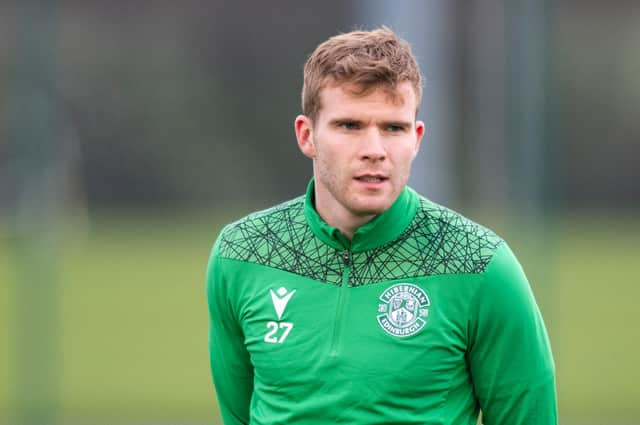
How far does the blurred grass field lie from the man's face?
12.6 feet

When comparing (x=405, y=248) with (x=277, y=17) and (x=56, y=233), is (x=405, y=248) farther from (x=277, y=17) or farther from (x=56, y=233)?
(x=277, y=17)

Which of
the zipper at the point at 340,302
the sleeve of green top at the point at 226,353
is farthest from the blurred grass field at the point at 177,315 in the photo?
the zipper at the point at 340,302

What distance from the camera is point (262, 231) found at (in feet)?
9.89

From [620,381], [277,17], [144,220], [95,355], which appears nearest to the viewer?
[620,381]

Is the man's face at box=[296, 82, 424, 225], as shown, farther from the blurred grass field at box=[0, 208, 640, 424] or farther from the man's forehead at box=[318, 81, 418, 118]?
the blurred grass field at box=[0, 208, 640, 424]

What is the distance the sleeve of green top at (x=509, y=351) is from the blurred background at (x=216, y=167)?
515cm

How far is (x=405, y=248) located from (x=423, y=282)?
0.11 metres

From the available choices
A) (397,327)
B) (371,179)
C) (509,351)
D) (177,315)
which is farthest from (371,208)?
(177,315)

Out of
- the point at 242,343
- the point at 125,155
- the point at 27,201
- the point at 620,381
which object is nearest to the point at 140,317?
the point at 125,155

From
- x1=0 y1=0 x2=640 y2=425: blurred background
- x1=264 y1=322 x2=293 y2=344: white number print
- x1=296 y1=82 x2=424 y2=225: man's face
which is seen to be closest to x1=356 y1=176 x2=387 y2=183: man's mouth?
x1=296 y1=82 x2=424 y2=225: man's face

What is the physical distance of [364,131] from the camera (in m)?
2.74

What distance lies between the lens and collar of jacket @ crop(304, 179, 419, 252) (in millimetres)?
2814

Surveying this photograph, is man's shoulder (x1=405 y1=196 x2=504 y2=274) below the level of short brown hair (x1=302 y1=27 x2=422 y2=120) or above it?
below

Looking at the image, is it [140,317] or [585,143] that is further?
[585,143]
